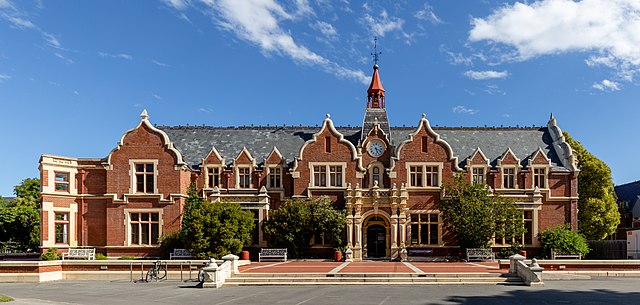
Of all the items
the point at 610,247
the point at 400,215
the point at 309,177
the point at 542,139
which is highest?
the point at 542,139

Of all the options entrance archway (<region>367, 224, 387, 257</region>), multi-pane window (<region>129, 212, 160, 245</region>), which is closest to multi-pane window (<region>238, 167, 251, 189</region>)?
multi-pane window (<region>129, 212, 160, 245</region>)

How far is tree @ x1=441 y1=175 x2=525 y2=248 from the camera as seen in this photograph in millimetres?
36688

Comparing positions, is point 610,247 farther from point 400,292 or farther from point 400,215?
point 400,292

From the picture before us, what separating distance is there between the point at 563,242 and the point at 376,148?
1449cm

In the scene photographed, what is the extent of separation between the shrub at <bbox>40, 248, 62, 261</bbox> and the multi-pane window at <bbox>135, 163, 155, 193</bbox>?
6.67m

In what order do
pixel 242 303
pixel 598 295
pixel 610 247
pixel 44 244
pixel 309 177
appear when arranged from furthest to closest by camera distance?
1. pixel 610 247
2. pixel 309 177
3. pixel 44 244
4. pixel 598 295
5. pixel 242 303

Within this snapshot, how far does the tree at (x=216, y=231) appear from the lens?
1384 inches

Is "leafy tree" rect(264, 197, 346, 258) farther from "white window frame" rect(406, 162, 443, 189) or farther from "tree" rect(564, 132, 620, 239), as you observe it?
"tree" rect(564, 132, 620, 239)

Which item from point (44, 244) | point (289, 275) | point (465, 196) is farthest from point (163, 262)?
point (465, 196)

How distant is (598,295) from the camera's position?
66.5 feet

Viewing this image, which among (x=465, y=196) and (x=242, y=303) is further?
(x=465, y=196)

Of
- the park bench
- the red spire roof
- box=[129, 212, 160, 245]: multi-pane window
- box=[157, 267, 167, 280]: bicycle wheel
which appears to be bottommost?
the park bench

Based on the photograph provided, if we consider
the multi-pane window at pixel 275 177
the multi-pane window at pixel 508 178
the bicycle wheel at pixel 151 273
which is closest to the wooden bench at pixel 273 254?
the multi-pane window at pixel 275 177

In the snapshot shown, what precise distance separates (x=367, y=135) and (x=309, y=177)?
546 cm
